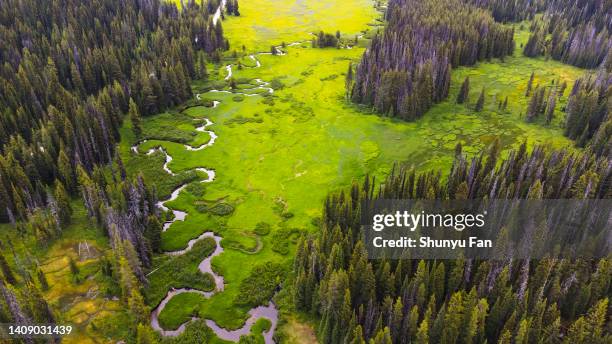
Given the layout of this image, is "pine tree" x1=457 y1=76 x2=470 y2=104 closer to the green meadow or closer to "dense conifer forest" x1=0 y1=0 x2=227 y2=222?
the green meadow

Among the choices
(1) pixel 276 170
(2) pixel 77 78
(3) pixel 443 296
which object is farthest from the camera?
(2) pixel 77 78

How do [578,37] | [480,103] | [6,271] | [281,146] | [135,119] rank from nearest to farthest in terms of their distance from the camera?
[6,271]
[281,146]
[135,119]
[480,103]
[578,37]

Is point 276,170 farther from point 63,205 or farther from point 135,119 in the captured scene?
point 63,205

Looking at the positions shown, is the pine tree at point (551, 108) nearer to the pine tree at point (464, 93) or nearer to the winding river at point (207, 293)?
the pine tree at point (464, 93)

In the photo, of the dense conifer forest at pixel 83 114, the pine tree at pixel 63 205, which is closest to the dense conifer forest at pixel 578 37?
the dense conifer forest at pixel 83 114

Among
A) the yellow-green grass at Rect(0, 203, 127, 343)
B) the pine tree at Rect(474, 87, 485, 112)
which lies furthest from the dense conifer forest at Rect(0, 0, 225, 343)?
the pine tree at Rect(474, 87, 485, 112)

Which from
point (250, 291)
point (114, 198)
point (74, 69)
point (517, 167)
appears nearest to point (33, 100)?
point (74, 69)

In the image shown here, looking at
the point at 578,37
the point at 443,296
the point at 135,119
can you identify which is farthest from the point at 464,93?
the point at 135,119

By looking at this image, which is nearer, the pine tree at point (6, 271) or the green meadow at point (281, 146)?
the pine tree at point (6, 271)
